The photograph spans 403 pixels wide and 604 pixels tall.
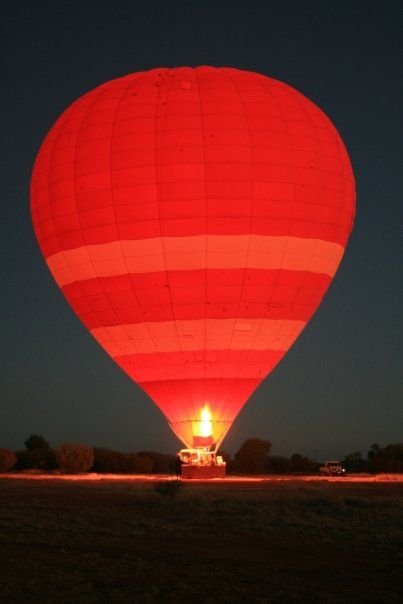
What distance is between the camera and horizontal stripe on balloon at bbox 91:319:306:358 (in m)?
30.8

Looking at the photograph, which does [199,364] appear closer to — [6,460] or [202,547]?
[202,547]

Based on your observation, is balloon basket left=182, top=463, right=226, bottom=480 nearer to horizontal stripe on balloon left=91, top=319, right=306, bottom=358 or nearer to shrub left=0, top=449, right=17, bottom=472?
horizontal stripe on balloon left=91, top=319, right=306, bottom=358

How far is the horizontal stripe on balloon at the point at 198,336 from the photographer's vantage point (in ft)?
101

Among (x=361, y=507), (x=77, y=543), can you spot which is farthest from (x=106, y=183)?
(x=77, y=543)

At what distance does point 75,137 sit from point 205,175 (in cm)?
487

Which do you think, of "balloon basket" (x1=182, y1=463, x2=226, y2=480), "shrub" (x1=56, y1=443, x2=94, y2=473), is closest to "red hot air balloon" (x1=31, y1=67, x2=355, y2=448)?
"balloon basket" (x1=182, y1=463, x2=226, y2=480)

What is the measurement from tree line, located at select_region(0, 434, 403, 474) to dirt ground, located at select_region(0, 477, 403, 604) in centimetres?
2259

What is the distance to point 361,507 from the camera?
22.3m

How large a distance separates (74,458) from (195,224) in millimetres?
24126

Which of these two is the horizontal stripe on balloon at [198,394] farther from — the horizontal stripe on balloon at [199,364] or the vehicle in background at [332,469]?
the vehicle in background at [332,469]

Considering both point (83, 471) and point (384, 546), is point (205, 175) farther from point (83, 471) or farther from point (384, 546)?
point (83, 471)

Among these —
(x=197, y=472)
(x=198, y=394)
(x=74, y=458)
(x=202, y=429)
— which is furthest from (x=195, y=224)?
(x=74, y=458)

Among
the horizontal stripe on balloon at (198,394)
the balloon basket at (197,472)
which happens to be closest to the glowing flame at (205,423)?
the horizontal stripe on balloon at (198,394)

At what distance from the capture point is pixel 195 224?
29328mm
